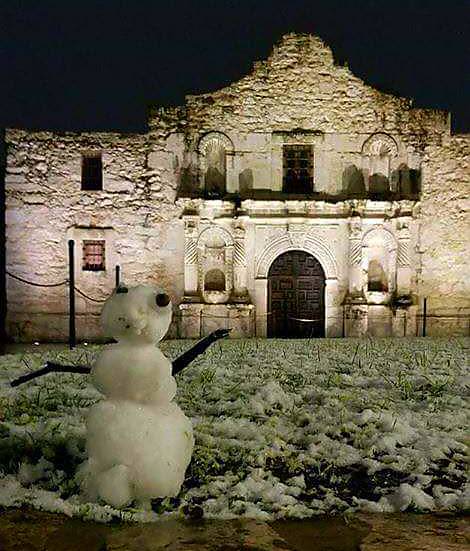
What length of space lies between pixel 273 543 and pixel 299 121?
43.9ft

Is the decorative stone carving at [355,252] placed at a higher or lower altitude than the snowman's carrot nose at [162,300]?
higher

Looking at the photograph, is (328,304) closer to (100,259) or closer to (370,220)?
(370,220)

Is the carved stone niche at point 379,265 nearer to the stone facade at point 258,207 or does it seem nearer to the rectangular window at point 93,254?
the stone facade at point 258,207

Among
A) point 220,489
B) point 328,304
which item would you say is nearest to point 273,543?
point 220,489

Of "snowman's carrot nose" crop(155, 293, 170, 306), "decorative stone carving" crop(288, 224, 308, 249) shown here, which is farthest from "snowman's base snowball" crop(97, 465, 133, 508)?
"decorative stone carving" crop(288, 224, 308, 249)

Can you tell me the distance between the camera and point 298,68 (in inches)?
595

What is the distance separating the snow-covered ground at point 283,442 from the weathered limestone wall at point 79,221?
734 cm

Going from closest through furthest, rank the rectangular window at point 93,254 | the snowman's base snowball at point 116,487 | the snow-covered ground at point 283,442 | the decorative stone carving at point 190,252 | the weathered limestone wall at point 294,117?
1. the snowman's base snowball at point 116,487
2. the snow-covered ground at point 283,442
3. the decorative stone carving at point 190,252
4. the rectangular window at point 93,254
5. the weathered limestone wall at point 294,117

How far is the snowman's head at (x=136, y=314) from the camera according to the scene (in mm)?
3316

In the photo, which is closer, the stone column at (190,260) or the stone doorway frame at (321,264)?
the stone column at (190,260)

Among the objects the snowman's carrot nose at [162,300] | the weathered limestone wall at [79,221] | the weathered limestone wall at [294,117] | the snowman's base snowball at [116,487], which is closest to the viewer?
the snowman's base snowball at [116,487]

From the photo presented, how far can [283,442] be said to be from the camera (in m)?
4.46

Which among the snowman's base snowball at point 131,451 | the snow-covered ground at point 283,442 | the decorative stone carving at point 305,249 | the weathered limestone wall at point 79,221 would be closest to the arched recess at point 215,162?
the weathered limestone wall at point 79,221

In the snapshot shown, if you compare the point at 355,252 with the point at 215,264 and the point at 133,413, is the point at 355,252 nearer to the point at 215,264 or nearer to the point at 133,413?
the point at 215,264
